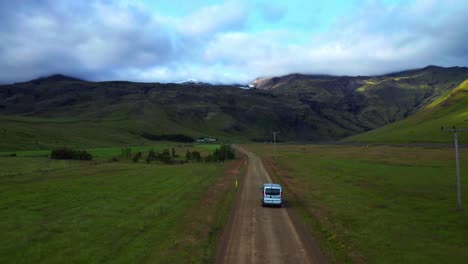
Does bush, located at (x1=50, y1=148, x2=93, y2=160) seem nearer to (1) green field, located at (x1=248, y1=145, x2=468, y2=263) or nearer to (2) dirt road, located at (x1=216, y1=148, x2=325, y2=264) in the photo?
(1) green field, located at (x1=248, y1=145, x2=468, y2=263)

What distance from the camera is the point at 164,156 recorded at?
126 m

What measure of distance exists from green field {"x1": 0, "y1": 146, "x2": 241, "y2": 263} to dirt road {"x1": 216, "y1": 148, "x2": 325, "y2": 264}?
1.27 metres

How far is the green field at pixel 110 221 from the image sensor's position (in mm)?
24953

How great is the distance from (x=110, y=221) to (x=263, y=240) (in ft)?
47.3

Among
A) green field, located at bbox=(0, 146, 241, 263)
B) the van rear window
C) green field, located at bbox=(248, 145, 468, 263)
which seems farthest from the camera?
the van rear window

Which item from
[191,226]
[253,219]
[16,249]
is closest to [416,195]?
[253,219]

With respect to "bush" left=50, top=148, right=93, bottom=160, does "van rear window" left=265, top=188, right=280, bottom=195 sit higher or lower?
lower

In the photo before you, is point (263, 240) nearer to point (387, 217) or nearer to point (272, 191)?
point (387, 217)

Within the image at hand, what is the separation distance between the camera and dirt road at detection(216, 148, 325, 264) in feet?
80.0

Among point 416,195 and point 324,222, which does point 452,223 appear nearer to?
point 324,222

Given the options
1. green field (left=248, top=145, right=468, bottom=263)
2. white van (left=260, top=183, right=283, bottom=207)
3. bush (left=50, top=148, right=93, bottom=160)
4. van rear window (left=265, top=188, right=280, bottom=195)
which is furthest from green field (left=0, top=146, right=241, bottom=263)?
bush (left=50, top=148, right=93, bottom=160)

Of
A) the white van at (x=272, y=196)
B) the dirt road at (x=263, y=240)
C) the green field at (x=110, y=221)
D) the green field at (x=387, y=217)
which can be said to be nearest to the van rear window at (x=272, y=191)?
the white van at (x=272, y=196)

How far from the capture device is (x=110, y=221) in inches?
1357

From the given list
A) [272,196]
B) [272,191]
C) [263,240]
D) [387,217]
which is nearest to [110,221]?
[263,240]
